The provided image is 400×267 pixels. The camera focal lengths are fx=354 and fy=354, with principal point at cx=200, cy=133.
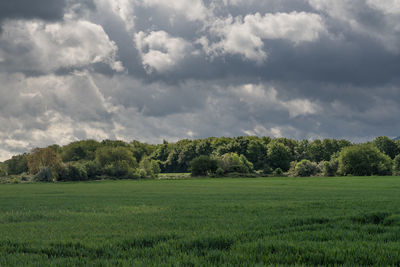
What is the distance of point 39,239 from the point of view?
1077 cm

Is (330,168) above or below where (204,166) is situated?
below

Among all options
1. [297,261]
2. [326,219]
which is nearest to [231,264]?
[297,261]

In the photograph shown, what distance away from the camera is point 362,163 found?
349 ft

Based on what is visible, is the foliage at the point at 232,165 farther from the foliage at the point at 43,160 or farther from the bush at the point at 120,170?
the foliage at the point at 43,160

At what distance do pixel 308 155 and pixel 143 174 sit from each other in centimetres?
8670

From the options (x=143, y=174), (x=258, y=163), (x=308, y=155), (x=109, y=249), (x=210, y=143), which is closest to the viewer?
(x=109, y=249)

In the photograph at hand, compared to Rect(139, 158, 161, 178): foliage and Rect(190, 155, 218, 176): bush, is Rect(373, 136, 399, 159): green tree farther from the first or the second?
Rect(139, 158, 161, 178): foliage

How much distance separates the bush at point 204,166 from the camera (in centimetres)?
10844

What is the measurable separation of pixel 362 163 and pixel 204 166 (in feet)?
156

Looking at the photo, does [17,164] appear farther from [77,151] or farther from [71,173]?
[71,173]

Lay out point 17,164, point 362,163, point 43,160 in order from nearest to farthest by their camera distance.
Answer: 1. point 43,160
2. point 362,163
3. point 17,164

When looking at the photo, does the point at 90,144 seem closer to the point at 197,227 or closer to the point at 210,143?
the point at 210,143

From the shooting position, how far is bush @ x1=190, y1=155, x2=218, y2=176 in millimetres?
108438

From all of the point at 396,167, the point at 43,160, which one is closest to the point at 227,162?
the point at 43,160
